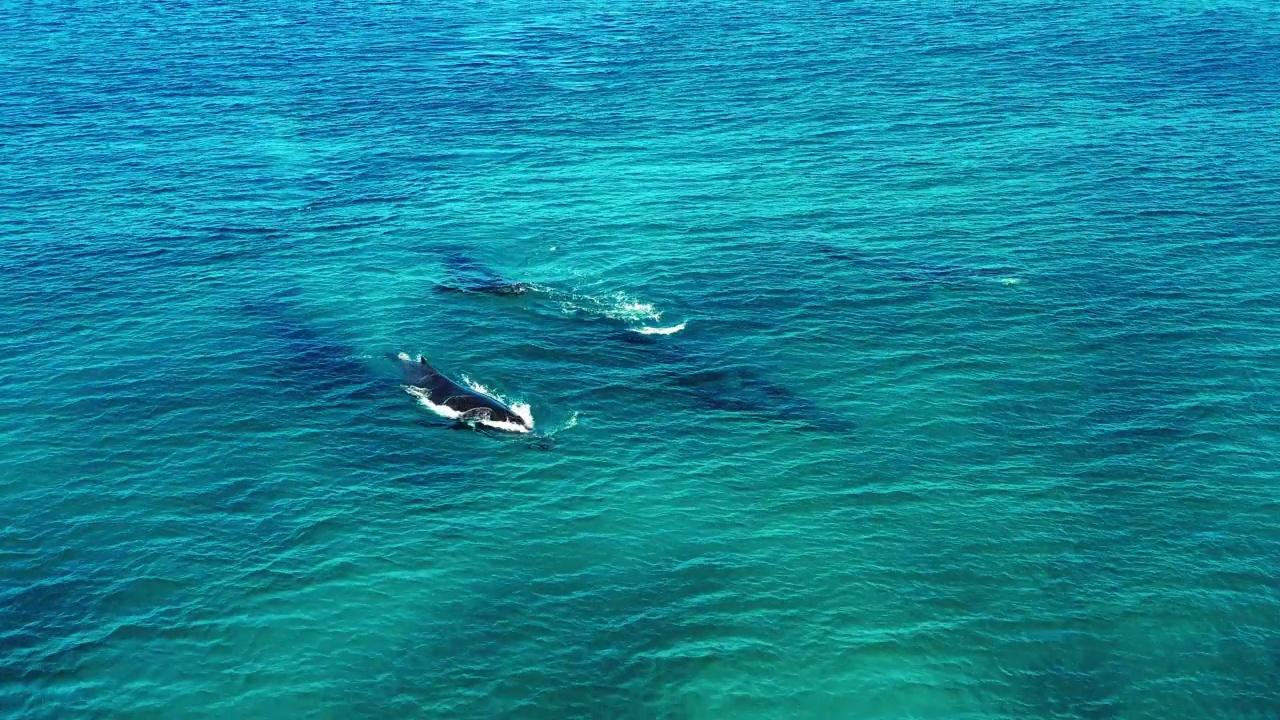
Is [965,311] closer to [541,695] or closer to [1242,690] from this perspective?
[1242,690]

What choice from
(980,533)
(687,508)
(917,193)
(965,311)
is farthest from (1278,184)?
(687,508)

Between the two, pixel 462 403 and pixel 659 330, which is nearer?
pixel 462 403

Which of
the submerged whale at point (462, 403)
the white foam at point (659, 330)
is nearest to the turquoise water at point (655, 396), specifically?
the white foam at point (659, 330)

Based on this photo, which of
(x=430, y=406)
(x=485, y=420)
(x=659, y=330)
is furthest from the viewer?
(x=659, y=330)

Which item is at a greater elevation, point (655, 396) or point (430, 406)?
point (430, 406)

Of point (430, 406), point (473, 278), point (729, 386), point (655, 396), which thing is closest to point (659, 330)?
point (655, 396)

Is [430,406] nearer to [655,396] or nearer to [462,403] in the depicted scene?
[462,403]

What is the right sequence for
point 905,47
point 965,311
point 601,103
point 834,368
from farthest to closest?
point 905,47
point 601,103
point 965,311
point 834,368
